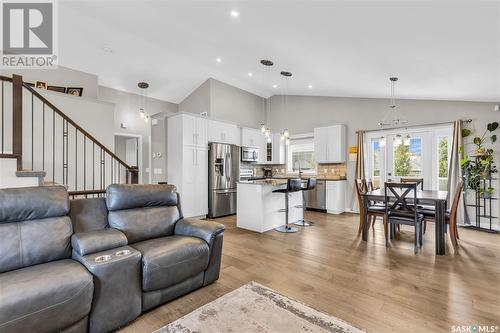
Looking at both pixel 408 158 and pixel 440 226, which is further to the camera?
pixel 408 158

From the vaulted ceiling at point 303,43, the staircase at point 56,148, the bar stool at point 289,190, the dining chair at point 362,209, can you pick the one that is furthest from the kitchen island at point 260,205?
the vaulted ceiling at point 303,43

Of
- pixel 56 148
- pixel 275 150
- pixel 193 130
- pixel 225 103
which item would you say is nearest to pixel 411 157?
pixel 275 150

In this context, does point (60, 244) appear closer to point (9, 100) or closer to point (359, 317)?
point (359, 317)

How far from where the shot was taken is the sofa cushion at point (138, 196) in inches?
99.3

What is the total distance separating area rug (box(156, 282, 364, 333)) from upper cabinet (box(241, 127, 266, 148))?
5.12 metres

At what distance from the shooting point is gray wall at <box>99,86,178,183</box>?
685 cm

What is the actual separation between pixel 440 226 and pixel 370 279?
5.12ft

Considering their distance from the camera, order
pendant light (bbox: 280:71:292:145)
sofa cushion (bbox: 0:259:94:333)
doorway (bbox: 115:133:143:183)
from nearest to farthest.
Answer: sofa cushion (bbox: 0:259:94:333) → pendant light (bbox: 280:71:292:145) → doorway (bbox: 115:133:143:183)

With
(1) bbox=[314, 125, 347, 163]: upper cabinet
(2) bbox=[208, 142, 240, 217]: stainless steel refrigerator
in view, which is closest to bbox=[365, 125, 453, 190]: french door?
(1) bbox=[314, 125, 347, 163]: upper cabinet

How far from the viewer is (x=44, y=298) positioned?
1.44 metres

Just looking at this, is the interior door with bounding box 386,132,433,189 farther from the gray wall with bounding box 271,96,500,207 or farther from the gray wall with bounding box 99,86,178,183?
the gray wall with bounding box 99,86,178,183

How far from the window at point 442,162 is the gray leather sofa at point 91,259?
5406mm

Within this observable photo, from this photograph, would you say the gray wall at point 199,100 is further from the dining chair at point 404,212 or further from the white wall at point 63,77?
the dining chair at point 404,212

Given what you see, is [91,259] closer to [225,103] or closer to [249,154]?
[249,154]
